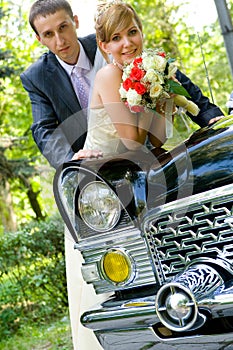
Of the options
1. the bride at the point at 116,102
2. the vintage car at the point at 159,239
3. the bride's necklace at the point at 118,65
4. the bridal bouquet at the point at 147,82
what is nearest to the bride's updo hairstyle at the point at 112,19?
the bride at the point at 116,102

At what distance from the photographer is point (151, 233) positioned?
2.89m

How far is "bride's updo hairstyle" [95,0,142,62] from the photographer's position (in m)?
3.76

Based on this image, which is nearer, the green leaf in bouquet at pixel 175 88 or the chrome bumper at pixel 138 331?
the chrome bumper at pixel 138 331

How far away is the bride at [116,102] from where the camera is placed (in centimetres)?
356

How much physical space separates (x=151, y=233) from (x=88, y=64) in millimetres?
1696

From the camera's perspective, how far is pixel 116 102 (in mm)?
3588

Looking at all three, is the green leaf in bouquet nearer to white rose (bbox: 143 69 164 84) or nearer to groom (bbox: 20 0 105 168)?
white rose (bbox: 143 69 164 84)

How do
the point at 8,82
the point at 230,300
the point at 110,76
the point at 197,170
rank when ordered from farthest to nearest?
the point at 8,82 < the point at 110,76 < the point at 197,170 < the point at 230,300

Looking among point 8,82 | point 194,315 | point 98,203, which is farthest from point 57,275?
point 8,82

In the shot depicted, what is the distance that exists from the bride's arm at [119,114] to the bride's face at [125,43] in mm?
115

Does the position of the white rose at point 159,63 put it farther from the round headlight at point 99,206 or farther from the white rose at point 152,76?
the round headlight at point 99,206

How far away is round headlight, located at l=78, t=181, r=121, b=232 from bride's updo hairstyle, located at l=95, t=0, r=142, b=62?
45.0 inches

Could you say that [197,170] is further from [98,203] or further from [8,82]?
[8,82]

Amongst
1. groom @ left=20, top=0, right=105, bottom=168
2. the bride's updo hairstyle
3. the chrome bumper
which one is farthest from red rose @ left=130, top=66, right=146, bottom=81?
the chrome bumper
